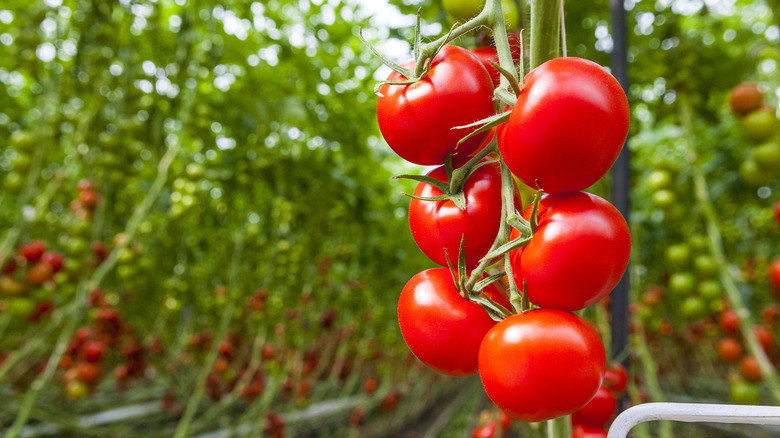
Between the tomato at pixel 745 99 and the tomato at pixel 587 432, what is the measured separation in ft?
3.66

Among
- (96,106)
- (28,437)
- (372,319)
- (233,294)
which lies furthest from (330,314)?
(96,106)

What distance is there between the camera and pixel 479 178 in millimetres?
329

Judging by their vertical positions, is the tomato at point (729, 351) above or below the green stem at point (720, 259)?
below

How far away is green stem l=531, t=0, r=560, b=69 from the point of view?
276 mm

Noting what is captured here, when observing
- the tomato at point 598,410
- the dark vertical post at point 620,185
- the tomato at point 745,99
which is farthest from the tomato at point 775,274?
the tomato at point 598,410

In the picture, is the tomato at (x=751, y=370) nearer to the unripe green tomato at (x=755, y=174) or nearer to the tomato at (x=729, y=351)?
the tomato at (x=729, y=351)

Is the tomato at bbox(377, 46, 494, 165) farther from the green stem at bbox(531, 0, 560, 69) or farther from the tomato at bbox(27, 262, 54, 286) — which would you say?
the tomato at bbox(27, 262, 54, 286)

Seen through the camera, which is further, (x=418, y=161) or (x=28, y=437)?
(x=28, y=437)

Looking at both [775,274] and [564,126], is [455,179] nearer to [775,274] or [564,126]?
[564,126]

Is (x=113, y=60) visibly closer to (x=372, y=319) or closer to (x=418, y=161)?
(x=418, y=161)

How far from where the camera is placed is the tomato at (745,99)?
1.18 meters

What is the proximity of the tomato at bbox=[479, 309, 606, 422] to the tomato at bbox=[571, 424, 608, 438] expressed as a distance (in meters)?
0.19

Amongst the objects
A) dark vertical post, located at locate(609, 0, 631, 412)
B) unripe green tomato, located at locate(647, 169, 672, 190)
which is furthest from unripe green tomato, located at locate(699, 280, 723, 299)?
dark vertical post, located at locate(609, 0, 631, 412)

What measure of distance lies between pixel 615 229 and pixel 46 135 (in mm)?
1309
